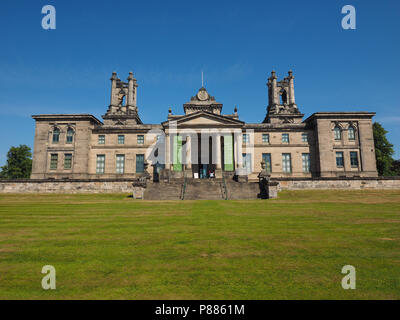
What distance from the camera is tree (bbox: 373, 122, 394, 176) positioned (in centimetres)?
5156

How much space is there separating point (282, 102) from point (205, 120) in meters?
24.9

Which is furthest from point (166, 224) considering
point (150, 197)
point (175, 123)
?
point (175, 123)

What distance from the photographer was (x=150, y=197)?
27.7 metres

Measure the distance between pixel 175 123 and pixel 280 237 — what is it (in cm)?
3392

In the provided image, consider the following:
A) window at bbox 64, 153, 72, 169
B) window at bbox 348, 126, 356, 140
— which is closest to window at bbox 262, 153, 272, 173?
window at bbox 348, 126, 356, 140

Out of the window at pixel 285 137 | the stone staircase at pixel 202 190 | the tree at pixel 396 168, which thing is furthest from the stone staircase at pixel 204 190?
the tree at pixel 396 168

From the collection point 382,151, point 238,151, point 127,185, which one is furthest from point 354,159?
point 127,185

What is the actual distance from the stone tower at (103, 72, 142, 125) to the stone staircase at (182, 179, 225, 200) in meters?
26.4

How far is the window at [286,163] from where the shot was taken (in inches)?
1792

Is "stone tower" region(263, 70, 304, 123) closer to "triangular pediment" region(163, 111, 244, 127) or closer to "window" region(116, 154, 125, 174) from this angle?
"triangular pediment" region(163, 111, 244, 127)

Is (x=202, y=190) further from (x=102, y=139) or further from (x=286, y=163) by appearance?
(x=102, y=139)
